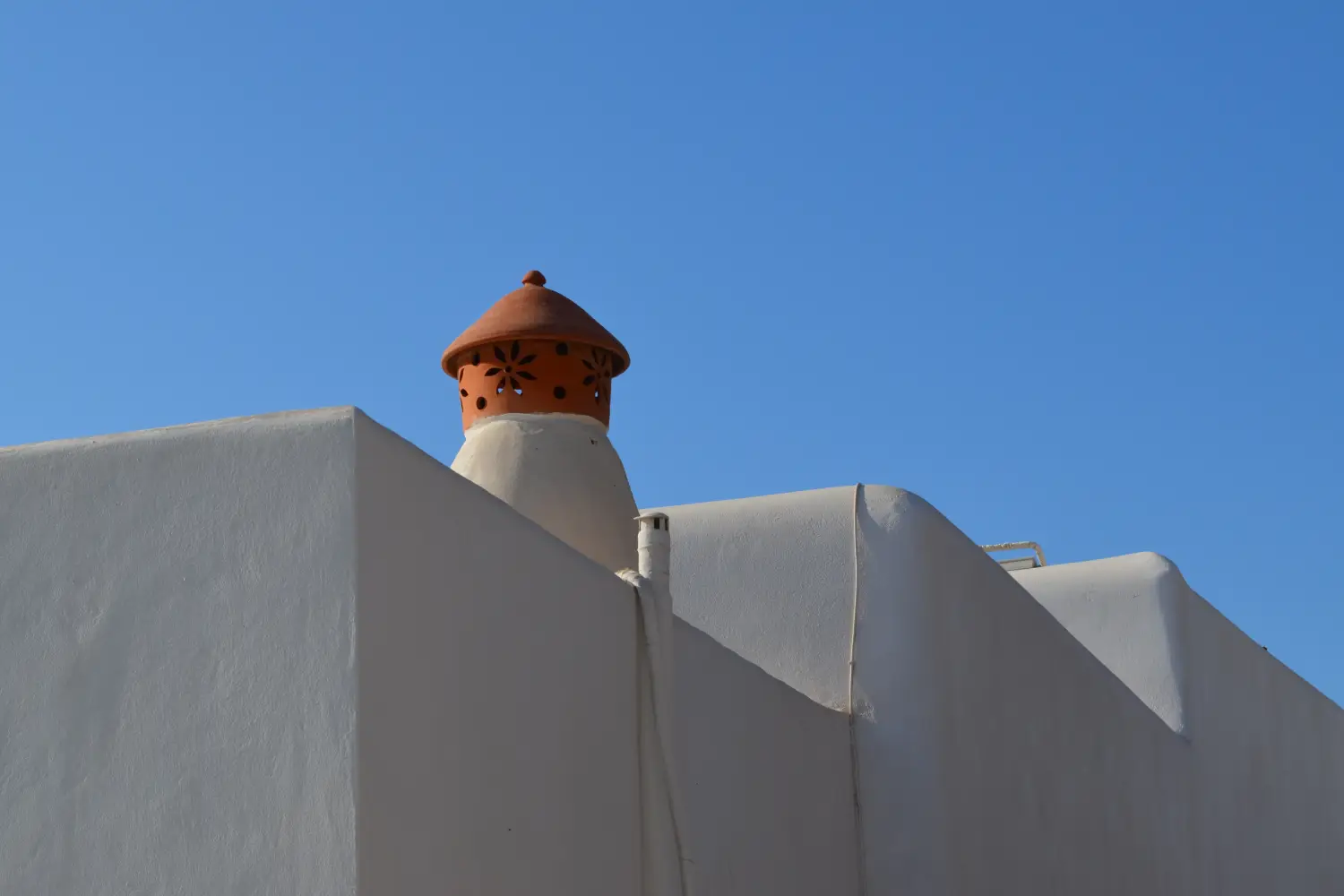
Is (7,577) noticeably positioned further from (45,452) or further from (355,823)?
(355,823)

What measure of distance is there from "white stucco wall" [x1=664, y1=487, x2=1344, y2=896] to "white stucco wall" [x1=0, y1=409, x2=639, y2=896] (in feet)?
9.53

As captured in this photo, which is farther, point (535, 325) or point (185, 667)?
point (535, 325)

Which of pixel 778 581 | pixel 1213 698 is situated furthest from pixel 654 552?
pixel 1213 698

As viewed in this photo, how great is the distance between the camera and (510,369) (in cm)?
514

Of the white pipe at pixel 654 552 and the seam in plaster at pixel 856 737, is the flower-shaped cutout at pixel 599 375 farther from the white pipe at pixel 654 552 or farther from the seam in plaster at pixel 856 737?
the seam in plaster at pixel 856 737

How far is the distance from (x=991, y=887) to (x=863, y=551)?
1.45m

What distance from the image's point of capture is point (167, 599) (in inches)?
120

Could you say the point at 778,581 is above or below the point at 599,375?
below

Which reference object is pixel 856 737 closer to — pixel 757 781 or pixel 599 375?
pixel 757 781

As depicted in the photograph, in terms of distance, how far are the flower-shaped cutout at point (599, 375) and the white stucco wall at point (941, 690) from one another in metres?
1.41

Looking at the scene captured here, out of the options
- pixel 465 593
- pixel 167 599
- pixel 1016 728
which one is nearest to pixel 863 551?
pixel 1016 728

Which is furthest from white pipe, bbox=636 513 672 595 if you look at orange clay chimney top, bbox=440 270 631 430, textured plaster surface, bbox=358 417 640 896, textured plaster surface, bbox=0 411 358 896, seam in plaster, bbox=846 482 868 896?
seam in plaster, bbox=846 482 868 896

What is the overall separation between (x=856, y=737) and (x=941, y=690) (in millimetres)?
376

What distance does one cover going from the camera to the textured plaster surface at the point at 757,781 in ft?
14.6
